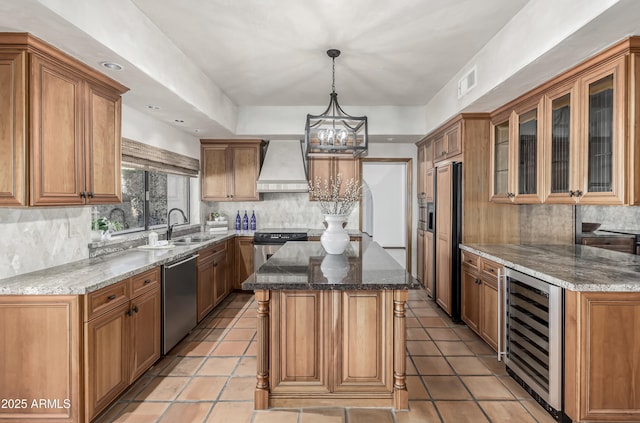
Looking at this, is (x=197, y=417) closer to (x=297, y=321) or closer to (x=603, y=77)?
(x=297, y=321)

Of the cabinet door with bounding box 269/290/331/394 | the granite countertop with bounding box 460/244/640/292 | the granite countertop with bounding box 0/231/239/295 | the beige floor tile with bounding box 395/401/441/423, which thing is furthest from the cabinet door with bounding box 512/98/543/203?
the granite countertop with bounding box 0/231/239/295

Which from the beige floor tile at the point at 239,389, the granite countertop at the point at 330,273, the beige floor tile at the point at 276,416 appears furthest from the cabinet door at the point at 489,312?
the beige floor tile at the point at 239,389

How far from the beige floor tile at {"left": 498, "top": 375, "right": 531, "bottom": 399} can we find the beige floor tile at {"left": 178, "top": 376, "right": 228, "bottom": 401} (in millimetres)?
2110

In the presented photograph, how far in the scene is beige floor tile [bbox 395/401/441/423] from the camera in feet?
7.36

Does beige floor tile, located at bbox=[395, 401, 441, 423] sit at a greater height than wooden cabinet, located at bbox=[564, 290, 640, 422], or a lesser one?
lesser

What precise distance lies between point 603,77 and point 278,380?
290 cm

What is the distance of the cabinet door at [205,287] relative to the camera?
12.8 feet

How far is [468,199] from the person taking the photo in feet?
12.7

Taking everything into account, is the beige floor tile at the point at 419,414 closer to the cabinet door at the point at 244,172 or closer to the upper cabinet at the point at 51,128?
the upper cabinet at the point at 51,128

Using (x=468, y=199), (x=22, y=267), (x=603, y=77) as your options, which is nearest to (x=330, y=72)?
(x=468, y=199)

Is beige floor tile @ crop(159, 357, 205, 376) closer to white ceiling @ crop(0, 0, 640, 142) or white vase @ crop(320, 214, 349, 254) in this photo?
white vase @ crop(320, 214, 349, 254)

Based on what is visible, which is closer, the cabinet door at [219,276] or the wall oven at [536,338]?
the wall oven at [536,338]

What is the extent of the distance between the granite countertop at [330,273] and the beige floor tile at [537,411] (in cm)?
116

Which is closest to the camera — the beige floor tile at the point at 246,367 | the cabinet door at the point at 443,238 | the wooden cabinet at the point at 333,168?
the beige floor tile at the point at 246,367
